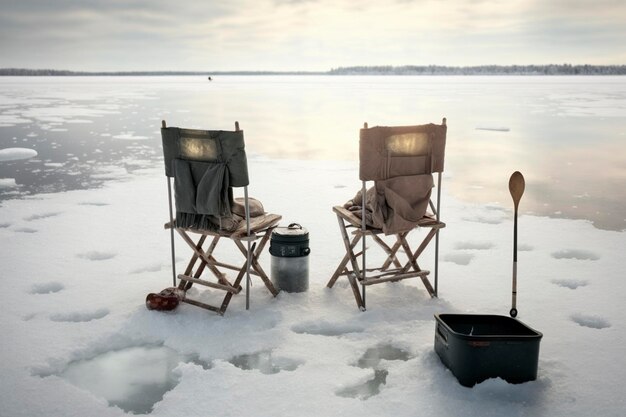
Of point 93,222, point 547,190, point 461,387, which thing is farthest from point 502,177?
point 461,387

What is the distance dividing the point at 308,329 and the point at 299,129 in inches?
569

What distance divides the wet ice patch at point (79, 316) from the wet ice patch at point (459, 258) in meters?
3.19

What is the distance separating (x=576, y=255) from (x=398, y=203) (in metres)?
2.47

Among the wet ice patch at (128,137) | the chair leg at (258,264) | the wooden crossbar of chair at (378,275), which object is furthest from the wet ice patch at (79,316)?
the wet ice patch at (128,137)

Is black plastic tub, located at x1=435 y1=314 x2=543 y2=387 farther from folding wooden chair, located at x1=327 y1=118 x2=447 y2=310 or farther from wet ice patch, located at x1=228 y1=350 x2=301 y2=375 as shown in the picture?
folding wooden chair, located at x1=327 y1=118 x2=447 y2=310

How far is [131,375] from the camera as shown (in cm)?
358

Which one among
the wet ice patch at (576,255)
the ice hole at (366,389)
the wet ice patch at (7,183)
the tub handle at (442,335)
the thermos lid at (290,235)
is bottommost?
the ice hole at (366,389)

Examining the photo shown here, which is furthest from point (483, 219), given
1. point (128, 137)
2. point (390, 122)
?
point (390, 122)

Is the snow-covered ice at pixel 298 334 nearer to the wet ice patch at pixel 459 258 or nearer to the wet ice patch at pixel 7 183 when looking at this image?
the wet ice patch at pixel 459 258

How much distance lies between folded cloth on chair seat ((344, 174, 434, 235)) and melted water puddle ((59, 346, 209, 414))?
5.42ft

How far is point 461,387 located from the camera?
11.1 feet

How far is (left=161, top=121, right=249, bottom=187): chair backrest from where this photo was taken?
415 centimetres

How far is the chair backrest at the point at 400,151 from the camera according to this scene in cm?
427

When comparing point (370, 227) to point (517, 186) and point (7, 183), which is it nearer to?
point (517, 186)
